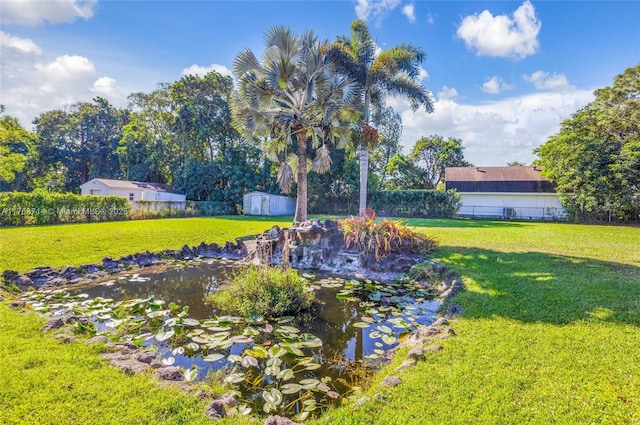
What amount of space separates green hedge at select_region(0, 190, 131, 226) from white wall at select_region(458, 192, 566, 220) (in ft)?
79.3

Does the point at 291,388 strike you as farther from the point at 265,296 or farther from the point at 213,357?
the point at 265,296

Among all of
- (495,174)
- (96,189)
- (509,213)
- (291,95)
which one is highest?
(291,95)

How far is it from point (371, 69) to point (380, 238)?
7085mm

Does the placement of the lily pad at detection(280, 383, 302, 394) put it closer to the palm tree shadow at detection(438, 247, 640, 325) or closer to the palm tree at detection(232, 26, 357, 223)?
the palm tree shadow at detection(438, 247, 640, 325)

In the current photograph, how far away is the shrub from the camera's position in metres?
8.12

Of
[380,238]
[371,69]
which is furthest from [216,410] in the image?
[371,69]

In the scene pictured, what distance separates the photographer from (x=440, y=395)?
98.9 inches

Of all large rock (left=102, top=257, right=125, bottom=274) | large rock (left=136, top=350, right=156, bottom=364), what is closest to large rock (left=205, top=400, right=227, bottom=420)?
large rock (left=136, top=350, right=156, bottom=364)

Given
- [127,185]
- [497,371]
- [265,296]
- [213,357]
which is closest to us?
[497,371]

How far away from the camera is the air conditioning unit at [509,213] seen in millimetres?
24844

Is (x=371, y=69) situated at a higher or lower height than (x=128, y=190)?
higher

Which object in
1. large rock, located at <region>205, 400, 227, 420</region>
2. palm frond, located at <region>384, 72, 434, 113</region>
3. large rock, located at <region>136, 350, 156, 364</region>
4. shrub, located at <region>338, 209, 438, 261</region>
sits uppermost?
palm frond, located at <region>384, 72, 434, 113</region>

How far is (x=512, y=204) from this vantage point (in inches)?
1012

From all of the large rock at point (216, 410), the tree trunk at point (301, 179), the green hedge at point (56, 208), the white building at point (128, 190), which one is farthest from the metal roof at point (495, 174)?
the large rock at point (216, 410)
